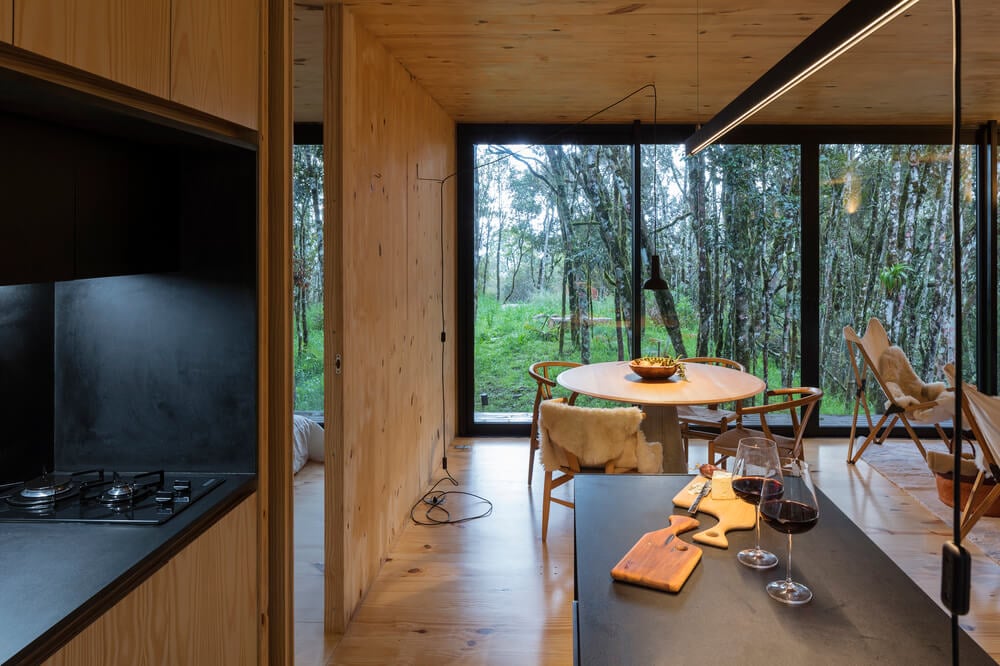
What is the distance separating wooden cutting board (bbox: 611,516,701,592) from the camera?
4.20 feet

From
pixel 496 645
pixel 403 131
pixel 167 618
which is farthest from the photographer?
pixel 403 131

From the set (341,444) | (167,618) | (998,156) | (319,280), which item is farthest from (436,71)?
(998,156)

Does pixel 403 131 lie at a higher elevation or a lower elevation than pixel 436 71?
lower

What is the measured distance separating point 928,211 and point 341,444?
519cm

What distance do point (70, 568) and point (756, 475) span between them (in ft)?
4.36

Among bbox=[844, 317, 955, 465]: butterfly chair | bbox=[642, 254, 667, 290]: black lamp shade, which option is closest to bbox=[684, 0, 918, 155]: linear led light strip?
bbox=[642, 254, 667, 290]: black lamp shade

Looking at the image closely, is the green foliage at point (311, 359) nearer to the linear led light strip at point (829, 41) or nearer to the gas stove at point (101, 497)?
the gas stove at point (101, 497)

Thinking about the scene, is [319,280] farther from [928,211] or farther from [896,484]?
[928,211]

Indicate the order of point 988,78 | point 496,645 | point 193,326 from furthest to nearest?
1. point 988,78
2. point 496,645
3. point 193,326

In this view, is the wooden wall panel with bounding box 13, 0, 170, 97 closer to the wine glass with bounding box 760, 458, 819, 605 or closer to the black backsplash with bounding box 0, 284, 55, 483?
the black backsplash with bounding box 0, 284, 55, 483


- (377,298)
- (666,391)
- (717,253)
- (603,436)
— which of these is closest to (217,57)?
(377,298)

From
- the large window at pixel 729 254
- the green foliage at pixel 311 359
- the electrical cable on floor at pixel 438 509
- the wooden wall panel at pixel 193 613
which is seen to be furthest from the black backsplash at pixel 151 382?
the large window at pixel 729 254

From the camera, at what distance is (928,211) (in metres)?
5.63

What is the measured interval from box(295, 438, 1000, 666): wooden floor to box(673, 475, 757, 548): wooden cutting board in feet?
3.80
